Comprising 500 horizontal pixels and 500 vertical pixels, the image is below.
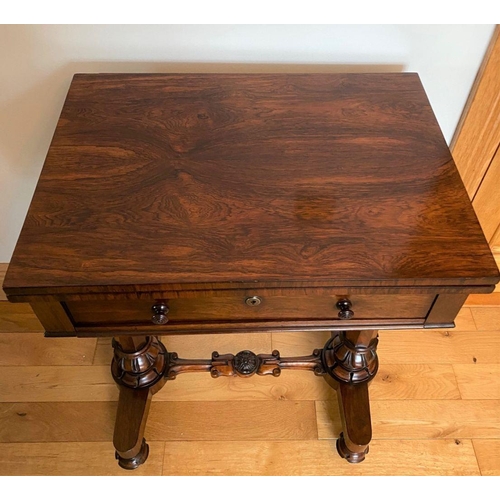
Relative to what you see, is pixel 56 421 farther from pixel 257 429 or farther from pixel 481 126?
pixel 481 126

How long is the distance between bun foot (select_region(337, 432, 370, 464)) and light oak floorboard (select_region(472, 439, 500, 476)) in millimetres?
270

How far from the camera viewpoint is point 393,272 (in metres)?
0.72

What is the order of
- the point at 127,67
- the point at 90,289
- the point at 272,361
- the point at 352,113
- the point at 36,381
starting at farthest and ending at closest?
the point at 36,381, the point at 272,361, the point at 127,67, the point at 352,113, the point at 90,289

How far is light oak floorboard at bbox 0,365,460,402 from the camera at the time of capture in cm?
129

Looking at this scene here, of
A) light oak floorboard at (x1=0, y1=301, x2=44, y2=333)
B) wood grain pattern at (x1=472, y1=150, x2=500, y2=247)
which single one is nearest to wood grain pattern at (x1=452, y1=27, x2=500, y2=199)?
wood grain pattern at (x1=472, y1=150, x2=500, y2=247)

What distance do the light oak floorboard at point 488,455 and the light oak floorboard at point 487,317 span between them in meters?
0.32

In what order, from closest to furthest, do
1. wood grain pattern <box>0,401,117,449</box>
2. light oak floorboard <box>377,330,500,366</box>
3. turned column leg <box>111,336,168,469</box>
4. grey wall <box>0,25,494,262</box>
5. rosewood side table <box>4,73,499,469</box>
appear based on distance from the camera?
rosewood side table <box>4,73,499,469</box> → grey wall <box>0,25,494,262</box> → turned column leg <box>111,336,168,469</box> → wood grain pattern <box>0,401,117,449</box> → light oak floorboard <box>377,330,500,366</box>

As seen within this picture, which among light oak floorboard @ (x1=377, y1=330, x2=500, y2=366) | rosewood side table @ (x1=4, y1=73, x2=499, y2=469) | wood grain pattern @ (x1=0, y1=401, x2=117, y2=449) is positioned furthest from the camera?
light oak floorboard @ (x1=377, y1=330, x2=500, y2=366)

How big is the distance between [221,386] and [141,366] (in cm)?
25

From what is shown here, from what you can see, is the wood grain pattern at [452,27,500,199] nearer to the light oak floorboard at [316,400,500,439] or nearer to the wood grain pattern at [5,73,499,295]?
the wood grain pattern at [5,73,499,295]

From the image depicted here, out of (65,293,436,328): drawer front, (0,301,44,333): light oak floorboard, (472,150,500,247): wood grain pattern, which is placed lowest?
(0,301,44,333): light oak floorboard
